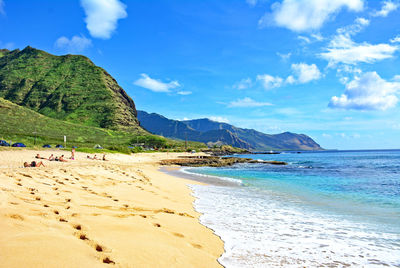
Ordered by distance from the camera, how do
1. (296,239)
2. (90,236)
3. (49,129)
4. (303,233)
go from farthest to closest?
(49,129) < (303,233) < (296,239) < (90,236)

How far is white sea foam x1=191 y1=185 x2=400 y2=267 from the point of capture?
599cm

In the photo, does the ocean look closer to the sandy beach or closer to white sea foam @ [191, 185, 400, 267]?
white sea foam @ [191, 185, 400, 267]

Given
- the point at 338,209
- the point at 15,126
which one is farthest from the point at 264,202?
the point at 15,126

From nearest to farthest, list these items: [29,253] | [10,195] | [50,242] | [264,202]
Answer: [29,253] → [50,242] → [10,195] → [264,202]

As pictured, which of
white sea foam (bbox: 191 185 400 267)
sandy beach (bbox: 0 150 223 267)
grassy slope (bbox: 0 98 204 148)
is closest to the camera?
sandy beach (bbox: 0 150 223 267)

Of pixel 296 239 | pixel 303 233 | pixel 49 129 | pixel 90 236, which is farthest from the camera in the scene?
pixel 49 129

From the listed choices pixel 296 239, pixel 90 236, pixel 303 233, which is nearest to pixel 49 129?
pixel 90 236

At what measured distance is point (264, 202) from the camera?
14.1 meters

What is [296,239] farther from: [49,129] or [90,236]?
[49,129]

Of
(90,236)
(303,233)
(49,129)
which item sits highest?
(49,129)

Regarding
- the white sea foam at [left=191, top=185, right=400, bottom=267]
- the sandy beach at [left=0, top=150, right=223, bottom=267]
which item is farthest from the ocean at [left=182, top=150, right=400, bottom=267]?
the sandy beach at [left=0, top=150, right=223, bottom=267]

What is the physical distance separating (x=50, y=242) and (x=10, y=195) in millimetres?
4155

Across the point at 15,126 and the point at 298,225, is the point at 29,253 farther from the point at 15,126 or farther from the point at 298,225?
the point at 15,126

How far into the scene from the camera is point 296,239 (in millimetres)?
7594
